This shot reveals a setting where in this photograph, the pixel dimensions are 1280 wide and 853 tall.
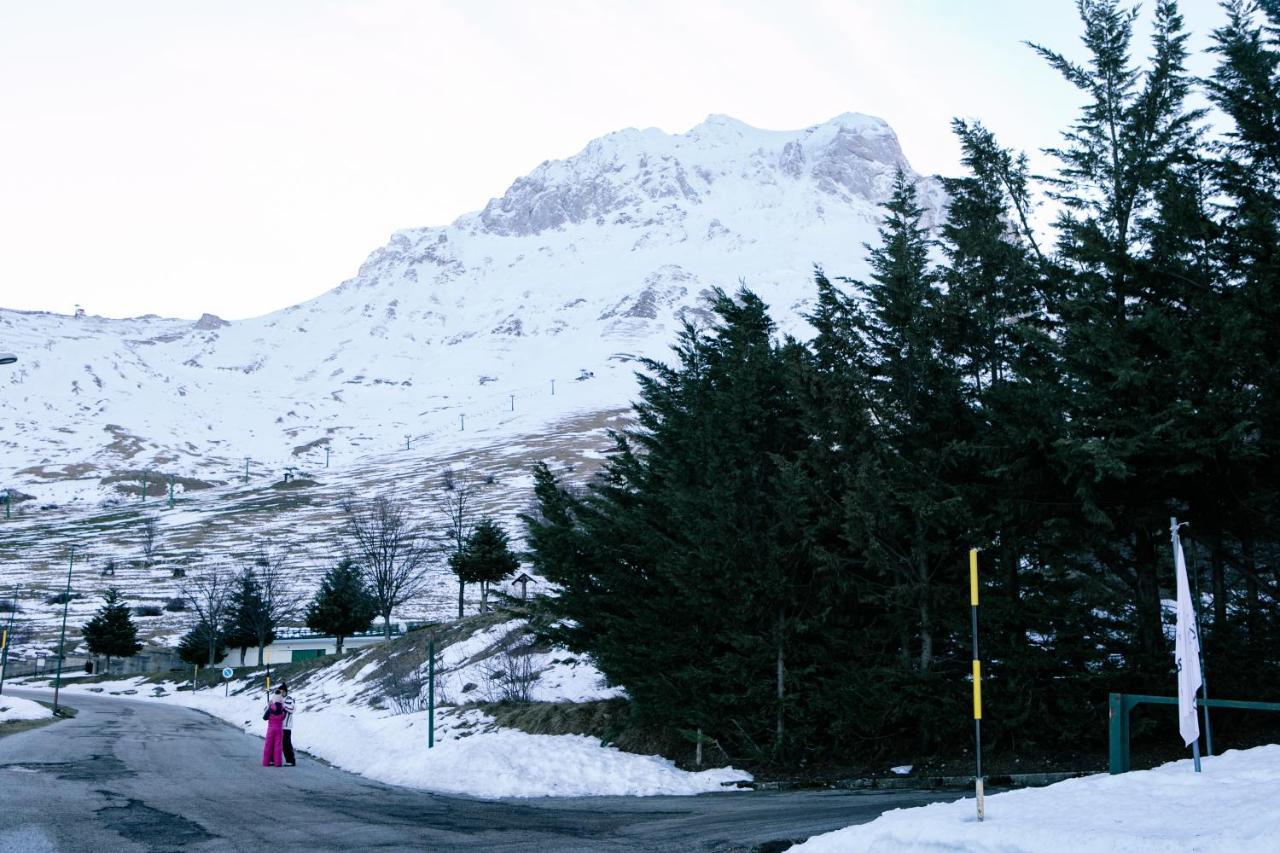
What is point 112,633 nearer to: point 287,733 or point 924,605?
point 287,733

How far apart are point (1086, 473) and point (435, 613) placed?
74.7 m

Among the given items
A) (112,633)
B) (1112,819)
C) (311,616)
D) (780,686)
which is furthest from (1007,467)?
(112,633)

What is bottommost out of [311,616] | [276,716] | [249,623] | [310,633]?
[310,633]

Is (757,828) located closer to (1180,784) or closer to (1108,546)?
(1180,784)

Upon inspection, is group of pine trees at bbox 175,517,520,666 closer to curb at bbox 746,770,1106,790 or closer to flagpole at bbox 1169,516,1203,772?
curb at bbox 746,770,1106,790

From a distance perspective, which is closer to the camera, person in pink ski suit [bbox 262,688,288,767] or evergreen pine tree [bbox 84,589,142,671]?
person in pink ski suit [bbox 262,688,288,767]

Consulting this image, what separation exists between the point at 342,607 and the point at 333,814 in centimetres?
5808

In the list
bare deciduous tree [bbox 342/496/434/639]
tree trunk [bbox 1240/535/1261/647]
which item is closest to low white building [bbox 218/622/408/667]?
bare deciduous tree [bbox 342/496/434/639]

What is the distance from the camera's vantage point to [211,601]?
7731 cm

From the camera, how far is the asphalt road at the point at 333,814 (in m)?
10.1

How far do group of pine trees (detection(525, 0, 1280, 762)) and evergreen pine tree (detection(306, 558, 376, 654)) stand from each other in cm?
5217

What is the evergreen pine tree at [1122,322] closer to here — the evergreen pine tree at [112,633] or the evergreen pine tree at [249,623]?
the evergreen pine tree at [249,623]

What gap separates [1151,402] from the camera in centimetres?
1436

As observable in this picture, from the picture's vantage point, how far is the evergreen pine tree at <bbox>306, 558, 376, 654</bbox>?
222 feet
